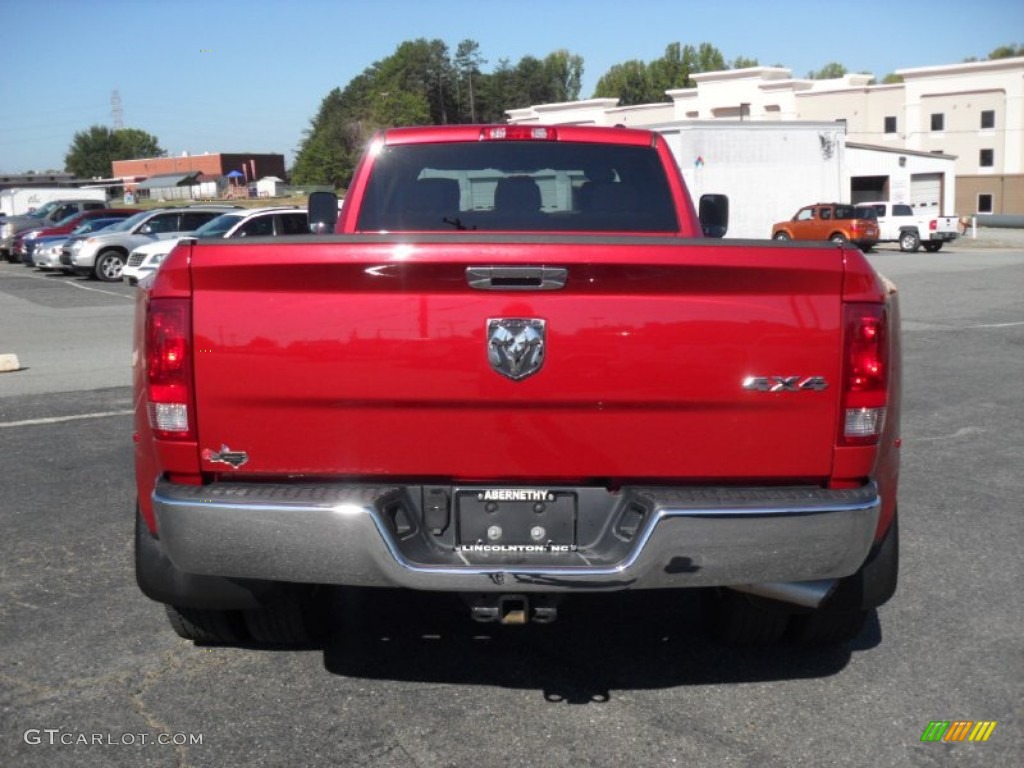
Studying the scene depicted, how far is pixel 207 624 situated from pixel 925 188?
60.9 metres

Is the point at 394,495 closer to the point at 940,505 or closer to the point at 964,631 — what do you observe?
the point at 964,631

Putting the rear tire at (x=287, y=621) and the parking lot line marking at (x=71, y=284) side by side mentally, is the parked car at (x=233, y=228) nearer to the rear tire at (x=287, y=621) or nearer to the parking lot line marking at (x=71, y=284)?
the parking lot line marking at (x=71, y=284)

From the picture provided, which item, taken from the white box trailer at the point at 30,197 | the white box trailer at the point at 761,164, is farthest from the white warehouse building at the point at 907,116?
the white box trailer at the point at 30,197

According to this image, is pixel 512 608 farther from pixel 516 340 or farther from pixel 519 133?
pixel 519 133

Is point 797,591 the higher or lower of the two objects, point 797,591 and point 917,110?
the lower

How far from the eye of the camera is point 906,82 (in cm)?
6919

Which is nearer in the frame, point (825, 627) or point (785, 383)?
point (785, 383)

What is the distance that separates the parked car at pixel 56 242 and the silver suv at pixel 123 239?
1282 mm

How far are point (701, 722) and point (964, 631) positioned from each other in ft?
4.63

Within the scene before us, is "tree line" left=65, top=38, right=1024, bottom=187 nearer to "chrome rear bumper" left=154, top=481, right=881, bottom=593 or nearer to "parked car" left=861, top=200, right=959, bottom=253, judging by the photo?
"parked car" left=861, top=200, right=959, bottom=253

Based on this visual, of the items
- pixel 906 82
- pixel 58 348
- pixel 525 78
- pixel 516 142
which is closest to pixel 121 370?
pixel 58 348

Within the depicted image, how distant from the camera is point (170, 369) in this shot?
10.7 ft

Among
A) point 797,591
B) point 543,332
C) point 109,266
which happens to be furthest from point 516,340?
point 109,266

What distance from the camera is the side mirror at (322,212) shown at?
236 inches
